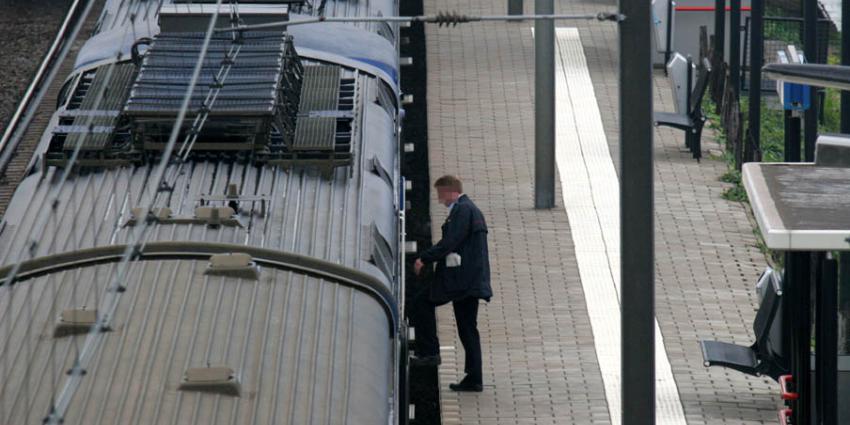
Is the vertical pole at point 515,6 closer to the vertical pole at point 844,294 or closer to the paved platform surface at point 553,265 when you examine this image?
the paved platform surface at point 553,265

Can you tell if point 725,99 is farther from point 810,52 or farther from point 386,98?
point 386,98

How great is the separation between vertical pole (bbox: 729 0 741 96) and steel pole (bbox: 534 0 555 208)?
3386 mm

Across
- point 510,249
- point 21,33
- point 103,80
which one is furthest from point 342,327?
point 21,33

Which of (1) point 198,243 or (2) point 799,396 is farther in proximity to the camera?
(2) point 799,396

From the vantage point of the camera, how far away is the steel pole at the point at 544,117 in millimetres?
→ 16141

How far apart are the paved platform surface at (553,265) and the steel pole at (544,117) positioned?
207mm

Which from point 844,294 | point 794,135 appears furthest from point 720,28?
point 844,294

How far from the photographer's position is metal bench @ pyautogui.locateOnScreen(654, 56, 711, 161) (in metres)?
17.8

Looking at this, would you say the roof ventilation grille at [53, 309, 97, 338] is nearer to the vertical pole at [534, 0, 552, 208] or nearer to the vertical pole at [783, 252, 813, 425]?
the vertical pole at [783, 252, 813, 425]

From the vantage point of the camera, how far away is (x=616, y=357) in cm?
1258

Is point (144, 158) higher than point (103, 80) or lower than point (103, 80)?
lower

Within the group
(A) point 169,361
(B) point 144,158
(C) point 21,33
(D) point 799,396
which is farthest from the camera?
(C) point 21,33

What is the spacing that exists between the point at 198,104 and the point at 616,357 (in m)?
4.08

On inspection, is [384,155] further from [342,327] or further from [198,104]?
[342,327]
